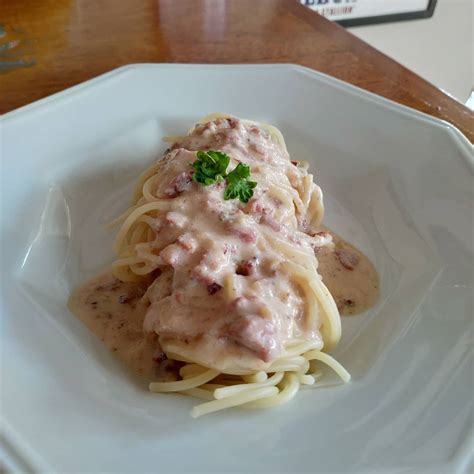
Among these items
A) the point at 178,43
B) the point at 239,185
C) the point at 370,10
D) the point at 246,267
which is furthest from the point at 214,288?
the point at 370,10

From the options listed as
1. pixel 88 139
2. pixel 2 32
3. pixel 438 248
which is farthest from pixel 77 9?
pixel 438 248

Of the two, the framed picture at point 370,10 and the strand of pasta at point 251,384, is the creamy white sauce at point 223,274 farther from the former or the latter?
the framed picture at point 370,10

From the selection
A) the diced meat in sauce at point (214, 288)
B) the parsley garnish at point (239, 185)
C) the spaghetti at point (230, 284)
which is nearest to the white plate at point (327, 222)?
the spaghetti at point (230, 284)

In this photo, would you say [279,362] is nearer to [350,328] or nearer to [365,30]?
[350,328]

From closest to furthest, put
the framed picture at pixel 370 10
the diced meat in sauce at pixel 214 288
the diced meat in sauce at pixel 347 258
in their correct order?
1. the diced meat in sauce at pixel 214 288
2. the diced meat in sauce at pixel 347 258
3. the framed picture at pixel 370 10

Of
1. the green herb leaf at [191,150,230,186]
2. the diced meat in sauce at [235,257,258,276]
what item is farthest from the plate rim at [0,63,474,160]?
the diced meat in sauce at [235,257,258,276]

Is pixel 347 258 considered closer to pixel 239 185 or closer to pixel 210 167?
pixel 239 185

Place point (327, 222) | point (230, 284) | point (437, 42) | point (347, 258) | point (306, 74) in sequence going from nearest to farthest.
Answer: point (230, 284)
point (347, 258)
point (327, 222)
point (306, 74)
point (437, 42)
